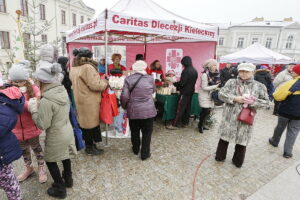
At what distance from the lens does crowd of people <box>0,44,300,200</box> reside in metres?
1.77

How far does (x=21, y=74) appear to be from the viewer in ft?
5.99

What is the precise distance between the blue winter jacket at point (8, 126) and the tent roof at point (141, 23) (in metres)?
1.80

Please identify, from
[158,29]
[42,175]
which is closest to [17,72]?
[42,175]

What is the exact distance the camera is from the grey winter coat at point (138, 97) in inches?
108

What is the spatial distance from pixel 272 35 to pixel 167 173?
38984 mm

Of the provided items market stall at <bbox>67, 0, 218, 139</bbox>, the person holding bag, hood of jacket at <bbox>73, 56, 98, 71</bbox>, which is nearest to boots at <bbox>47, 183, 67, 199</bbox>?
hood of jacket at <bbox>73, 56, 98, 71</bbox>

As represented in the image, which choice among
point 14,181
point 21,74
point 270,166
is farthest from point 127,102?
point 270,166

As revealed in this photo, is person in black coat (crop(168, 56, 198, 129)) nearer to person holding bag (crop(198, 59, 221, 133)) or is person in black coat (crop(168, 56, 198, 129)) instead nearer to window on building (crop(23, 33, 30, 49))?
person holding bag (crop(198, 59, 221, 133))

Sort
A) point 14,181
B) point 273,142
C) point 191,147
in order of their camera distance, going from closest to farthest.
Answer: point 14,181, point 191,147, point 273,142

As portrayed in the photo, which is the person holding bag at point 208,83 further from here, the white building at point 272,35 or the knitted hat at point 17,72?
the white building at point 272,35

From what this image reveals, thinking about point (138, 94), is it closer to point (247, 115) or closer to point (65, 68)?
point (247, 115)

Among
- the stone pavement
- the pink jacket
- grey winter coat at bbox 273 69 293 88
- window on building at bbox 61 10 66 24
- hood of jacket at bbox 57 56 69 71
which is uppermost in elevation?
window on building at bbox 61 10 66 24

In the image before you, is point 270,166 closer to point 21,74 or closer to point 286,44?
point 21,74

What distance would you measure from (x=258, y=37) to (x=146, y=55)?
33.9 metres
